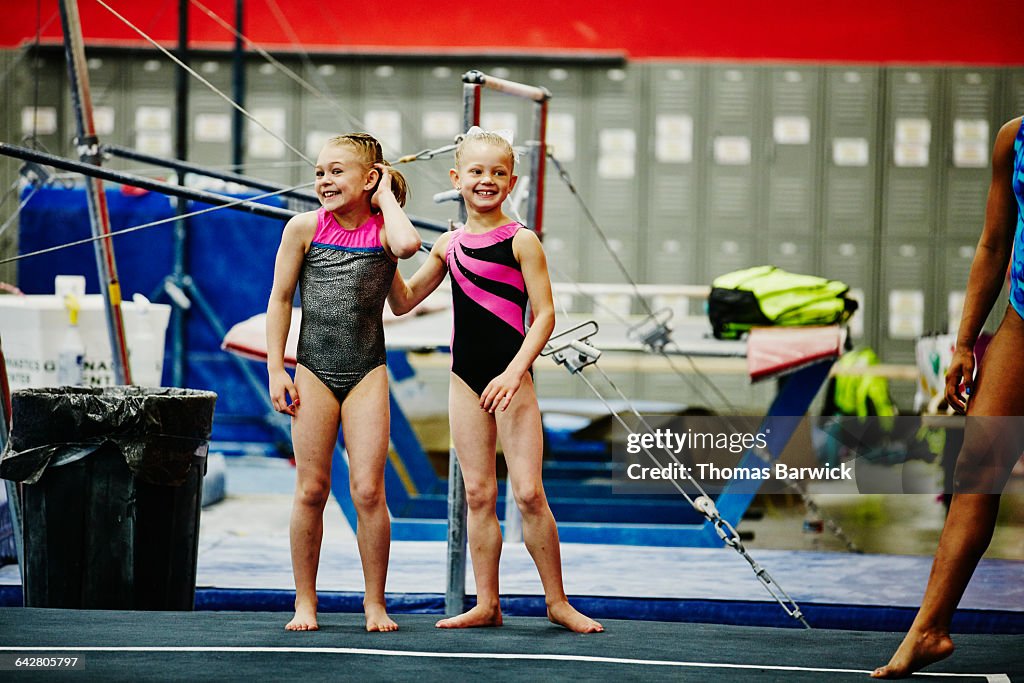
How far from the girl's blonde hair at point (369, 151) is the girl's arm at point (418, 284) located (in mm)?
148

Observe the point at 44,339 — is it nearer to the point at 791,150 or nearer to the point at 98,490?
the point at 98,490

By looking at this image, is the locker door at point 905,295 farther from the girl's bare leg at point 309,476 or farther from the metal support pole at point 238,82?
the girl's bare leg at point 309,476

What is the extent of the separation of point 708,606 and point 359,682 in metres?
1.75

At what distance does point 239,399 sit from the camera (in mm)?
7355

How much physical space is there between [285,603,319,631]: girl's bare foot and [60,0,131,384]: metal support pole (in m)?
1.68

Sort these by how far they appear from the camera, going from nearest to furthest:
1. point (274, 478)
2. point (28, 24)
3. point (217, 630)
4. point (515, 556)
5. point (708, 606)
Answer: point (217, 630) → point (708, 606) → point (515, 556) → point (274, 478) → point (28, 24)

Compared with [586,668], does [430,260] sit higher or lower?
higher

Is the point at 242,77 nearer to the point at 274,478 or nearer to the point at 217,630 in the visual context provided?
the point at 274,478

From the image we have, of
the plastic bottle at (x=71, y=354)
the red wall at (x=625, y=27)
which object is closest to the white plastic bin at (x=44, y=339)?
the plastic bottle at (x=71, y=354)

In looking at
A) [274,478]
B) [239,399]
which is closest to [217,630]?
[274,478]

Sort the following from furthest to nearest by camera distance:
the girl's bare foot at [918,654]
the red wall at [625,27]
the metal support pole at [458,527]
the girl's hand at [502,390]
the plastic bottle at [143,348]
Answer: the red wall at [625,27] < the plastic bottle at [143,348] < the metal support pole at [458,527] < the girl's hand at [502,390] < the girl's bare foot at [918,654]

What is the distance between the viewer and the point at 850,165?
8.84m

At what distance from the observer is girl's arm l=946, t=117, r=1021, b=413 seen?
92.7 inches

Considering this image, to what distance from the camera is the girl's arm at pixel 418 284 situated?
2809 millimetres
